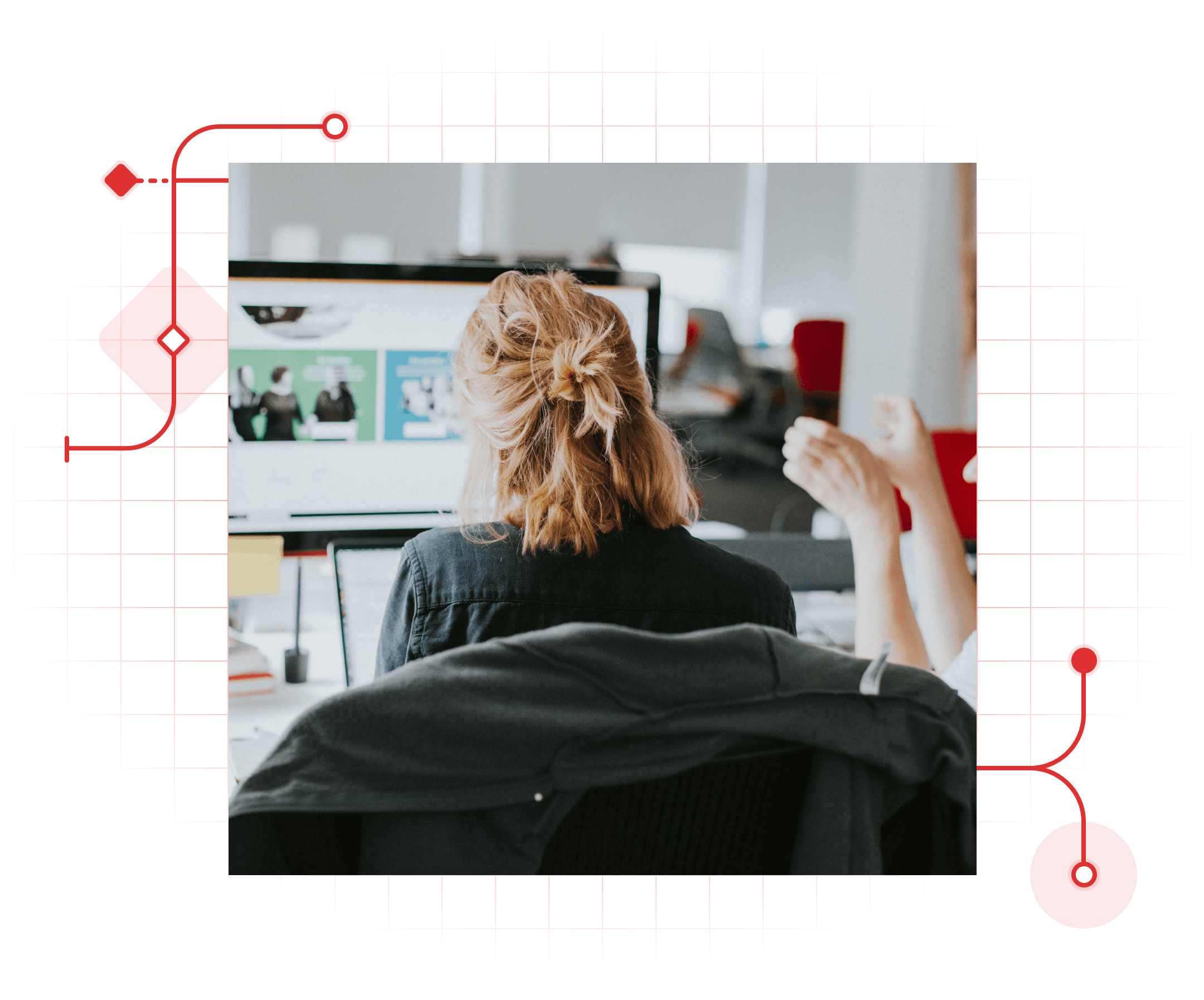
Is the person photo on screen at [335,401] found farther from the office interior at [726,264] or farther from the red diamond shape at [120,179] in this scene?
the red diamond shape at [120,179]

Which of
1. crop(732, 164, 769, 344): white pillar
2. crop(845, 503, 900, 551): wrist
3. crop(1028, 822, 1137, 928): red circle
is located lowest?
crop(1028, 822, 1137, 928): red circle

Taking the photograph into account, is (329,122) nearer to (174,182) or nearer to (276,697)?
(174,182)

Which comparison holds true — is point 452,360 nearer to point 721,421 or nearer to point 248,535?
point 248,535

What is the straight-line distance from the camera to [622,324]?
43.8 inches

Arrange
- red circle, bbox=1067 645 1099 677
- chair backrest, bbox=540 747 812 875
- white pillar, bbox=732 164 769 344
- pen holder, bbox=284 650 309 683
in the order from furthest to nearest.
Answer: white pillar, bbox=732 164 769 344
pen holder, bbox=284 650 309 683
red circle, bbox=1067 645 1099 677
chair backrest, bbox=540 747 812 875

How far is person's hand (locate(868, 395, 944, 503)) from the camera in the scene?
1.32 metres

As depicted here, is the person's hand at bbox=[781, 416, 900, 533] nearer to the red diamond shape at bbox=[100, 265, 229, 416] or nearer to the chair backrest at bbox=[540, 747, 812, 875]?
the chair backrest at bbox=[540, 747, 812, 875]

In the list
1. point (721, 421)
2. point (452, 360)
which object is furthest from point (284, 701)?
point (721, 421)

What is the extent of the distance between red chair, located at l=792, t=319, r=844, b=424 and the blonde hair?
3.40 m

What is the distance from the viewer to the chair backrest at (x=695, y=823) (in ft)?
2.67

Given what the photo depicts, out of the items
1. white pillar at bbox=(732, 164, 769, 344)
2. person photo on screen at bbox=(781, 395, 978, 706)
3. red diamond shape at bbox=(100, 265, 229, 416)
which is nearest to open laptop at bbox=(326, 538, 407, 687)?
red diamond shape at bbox=(100, 265, 229, 416)

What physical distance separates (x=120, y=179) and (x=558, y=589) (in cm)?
59

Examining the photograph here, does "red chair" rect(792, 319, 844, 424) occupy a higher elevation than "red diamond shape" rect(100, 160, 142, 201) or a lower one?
higher

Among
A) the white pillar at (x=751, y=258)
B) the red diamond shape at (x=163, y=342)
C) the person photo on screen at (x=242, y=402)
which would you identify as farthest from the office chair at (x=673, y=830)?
the white pillar at (x=751, y=258)
